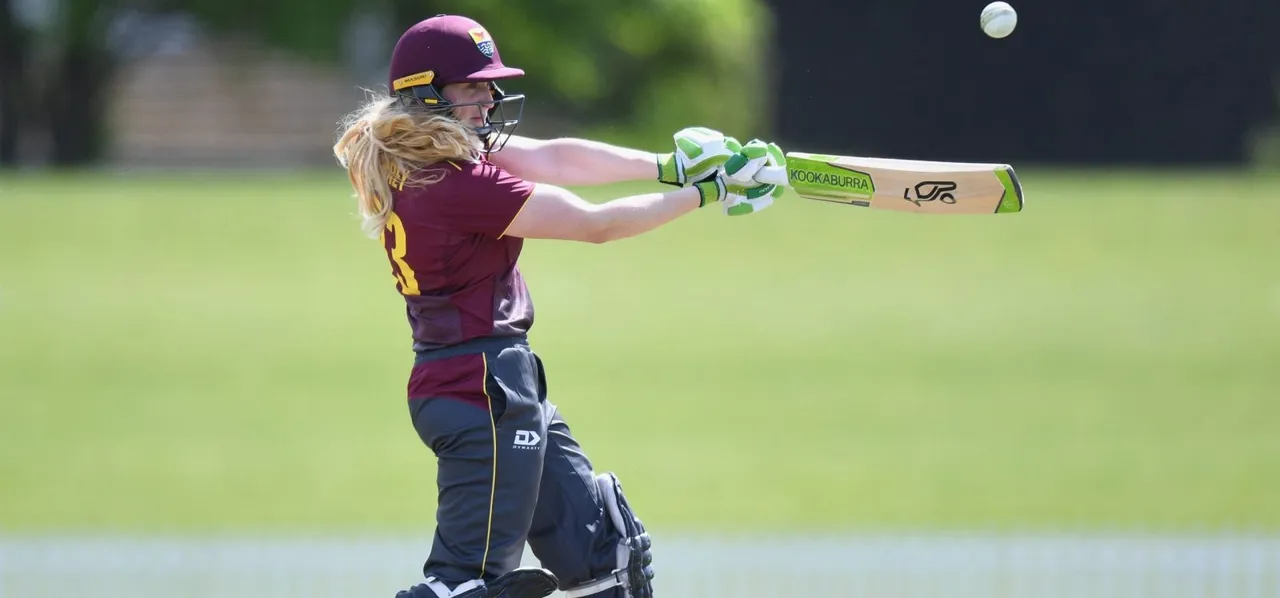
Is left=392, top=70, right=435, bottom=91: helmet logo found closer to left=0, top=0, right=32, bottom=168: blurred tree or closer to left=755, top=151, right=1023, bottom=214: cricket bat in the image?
left=755, top=151, right=1023, bottom=214: cricket bat

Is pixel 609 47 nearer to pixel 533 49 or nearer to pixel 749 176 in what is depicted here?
pixel 533 49

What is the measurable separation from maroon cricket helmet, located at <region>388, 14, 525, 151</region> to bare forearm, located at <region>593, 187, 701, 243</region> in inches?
13.3

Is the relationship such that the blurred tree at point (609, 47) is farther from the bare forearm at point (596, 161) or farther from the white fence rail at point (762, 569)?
the bare forearm at point (596, 161)

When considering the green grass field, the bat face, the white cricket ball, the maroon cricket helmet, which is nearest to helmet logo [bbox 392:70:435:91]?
the maroon cricket helmet

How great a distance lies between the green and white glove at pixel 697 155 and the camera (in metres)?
3.88

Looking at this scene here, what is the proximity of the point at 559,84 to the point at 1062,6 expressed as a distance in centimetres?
1423

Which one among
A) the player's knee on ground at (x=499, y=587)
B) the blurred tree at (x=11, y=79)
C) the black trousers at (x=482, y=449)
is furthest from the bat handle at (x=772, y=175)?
the blurred tree at (x=11, y=79)

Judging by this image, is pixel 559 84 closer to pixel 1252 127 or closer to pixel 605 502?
pixel 1252 127

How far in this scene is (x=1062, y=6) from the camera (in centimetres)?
1410

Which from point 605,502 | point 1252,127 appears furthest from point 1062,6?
point 605,502

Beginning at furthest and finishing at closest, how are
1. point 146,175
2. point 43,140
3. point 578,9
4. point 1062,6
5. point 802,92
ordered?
point 578,9 < point 43,140 < point 146,175 < point 802,92 < point 1062,6

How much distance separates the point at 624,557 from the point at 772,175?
100cm

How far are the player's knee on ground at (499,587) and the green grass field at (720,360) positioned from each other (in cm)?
897

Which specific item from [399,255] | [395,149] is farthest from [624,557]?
[395,149]
